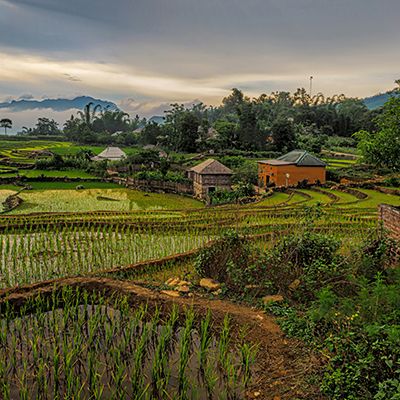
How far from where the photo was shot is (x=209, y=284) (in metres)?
7.70

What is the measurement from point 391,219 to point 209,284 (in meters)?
4.47

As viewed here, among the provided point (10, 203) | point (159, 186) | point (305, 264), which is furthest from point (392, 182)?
point (10, 203)

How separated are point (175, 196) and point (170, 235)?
16498mm

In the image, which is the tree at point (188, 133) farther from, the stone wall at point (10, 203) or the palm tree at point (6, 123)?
the palm tree at point (6, 123)

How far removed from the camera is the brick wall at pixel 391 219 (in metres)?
8.61

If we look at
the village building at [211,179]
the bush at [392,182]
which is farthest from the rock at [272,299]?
the bush at [392,182]

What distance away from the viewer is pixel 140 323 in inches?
251

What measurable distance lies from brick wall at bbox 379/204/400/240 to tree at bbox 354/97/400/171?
10.7 feet

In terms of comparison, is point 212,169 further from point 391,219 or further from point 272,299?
point 272,299

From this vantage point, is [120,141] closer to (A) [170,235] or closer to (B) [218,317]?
(A) [170,235]

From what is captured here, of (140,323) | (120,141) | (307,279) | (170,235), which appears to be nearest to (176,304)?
(140,323)

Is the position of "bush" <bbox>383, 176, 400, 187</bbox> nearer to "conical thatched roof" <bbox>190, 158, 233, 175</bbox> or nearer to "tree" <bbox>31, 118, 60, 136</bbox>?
"conical thatched roof" <bbox>190, 158, 233, 175</bbox>

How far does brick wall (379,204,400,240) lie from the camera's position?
861cm

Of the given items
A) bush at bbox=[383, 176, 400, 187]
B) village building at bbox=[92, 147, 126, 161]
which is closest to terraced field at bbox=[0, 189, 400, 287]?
bush at bbox=[383, 176, 400, 187]
